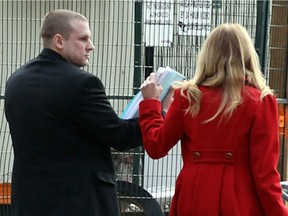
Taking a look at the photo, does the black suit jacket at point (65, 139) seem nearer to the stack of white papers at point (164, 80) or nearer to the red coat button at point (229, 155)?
the stack of white papers at point (164, 80)

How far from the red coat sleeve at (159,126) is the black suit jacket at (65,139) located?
8 centimetres

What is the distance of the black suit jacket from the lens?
3.59m

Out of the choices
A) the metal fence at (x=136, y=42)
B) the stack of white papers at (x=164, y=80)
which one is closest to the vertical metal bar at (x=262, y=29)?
the metal fence at (x=136, y=42)

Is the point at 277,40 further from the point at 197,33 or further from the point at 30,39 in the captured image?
the point at 30,39

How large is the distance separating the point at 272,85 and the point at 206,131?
3761 mm

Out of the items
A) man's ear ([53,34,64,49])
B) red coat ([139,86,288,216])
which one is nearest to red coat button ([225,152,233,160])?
red coat ([139,86,288,216])

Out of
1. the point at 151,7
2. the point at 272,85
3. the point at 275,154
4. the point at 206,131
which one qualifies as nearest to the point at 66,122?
the point at 206,131

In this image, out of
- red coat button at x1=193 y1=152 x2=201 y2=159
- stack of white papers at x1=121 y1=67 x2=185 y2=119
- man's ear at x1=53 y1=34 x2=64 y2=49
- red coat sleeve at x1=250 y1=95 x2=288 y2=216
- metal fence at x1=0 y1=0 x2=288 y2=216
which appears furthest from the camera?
metal fence at x1=0 y1=0 x2=288 y2=216

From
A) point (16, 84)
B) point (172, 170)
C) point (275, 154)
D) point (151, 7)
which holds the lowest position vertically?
point (172, 170)

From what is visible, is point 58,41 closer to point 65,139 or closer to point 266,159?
point 65,139

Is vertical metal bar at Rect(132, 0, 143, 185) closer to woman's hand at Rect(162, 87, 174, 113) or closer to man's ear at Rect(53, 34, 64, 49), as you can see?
woman's hand at Rect(162, 87, 174, 113)

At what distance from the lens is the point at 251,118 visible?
343cm

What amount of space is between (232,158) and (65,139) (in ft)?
2.73

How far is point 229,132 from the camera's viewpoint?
11.3 feet
